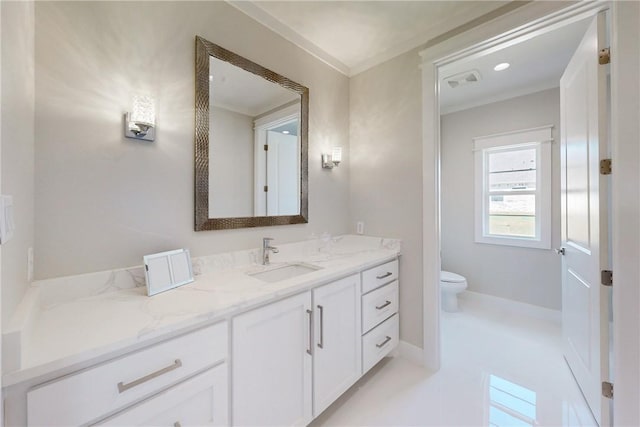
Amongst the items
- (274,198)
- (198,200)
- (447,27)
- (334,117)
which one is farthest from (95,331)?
(447,27)

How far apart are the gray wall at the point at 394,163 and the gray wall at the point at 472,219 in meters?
1.67

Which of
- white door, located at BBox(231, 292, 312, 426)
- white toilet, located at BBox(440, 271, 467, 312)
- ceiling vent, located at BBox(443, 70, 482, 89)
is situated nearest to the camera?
white door, located at BBox(231, 292, 312, 426)

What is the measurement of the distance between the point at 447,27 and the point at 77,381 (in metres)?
2.70

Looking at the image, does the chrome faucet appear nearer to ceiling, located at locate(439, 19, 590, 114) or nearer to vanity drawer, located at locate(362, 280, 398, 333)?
vanity drawer, located at locate(362, 280, 398, 333)

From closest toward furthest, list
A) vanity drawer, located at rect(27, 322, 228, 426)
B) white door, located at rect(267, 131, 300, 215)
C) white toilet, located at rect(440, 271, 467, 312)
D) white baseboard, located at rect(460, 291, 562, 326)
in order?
vanity drawer, located at rect(27, 322, 228, 426) < white door, located at rect(267, 131, 300, 215) < white baseboard, located at rect(460, 291, 562, 326) < white toilet, located at rect(440, 271, 467, 312)

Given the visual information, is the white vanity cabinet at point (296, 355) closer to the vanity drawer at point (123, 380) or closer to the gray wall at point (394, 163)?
the vanity drawer at point (123, 380)

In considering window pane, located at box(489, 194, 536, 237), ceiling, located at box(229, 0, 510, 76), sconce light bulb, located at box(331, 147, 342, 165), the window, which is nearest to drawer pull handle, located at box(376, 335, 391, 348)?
sconce light bulb, located at box(331, 147, 342, 165)

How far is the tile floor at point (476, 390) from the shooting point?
4.94 ft

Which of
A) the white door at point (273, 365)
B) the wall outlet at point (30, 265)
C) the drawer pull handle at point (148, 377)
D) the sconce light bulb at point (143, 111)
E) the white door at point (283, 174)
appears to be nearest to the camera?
the drawer pull handle at point (148, 377)

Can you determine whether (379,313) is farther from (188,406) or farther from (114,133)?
(114,133)

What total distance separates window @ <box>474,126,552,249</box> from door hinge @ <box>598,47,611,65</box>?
62.9 inches

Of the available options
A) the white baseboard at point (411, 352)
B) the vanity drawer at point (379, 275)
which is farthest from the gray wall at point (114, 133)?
the white baseboard at point (411, 352)

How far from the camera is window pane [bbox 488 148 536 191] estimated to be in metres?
2.96

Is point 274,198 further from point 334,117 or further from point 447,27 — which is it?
point 447,27
